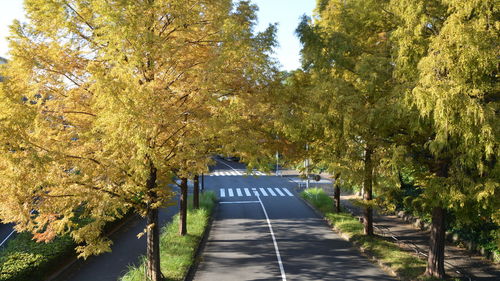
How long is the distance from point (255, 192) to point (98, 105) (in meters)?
23.2

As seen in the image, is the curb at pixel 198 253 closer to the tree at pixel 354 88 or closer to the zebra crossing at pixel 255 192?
the tree at pixel 354 88

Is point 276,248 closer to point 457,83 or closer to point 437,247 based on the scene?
point 437,247

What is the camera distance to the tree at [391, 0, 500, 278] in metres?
7.10

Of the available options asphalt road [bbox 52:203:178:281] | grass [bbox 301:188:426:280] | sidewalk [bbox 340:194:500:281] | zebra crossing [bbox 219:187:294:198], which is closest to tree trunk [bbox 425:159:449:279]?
grass [bbox 301:188:426:280]

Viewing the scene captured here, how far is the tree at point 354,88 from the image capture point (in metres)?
9.30

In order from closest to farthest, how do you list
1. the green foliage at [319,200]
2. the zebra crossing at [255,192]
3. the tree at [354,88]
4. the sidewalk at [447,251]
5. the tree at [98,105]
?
the tree at [98,105]
the tree at [354,88]
the sidewalk at [447,251]
the green foliage at [319,200]
the zebra crossing at [255,192]

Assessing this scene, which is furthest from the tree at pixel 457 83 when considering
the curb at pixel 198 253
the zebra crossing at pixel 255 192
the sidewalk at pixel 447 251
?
the zebra crossing at pixel 255 192

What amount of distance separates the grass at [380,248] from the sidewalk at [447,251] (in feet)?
2.27

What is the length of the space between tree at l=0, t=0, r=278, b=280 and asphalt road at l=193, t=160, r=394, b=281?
14.8ft

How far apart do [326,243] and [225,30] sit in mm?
10279

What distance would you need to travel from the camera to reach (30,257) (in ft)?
35.6

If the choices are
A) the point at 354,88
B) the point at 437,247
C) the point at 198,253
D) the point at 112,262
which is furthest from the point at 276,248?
the point at 354,88

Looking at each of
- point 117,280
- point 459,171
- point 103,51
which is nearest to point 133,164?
point 103,51

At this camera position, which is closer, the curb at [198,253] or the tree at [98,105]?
the tree at [98,105]
